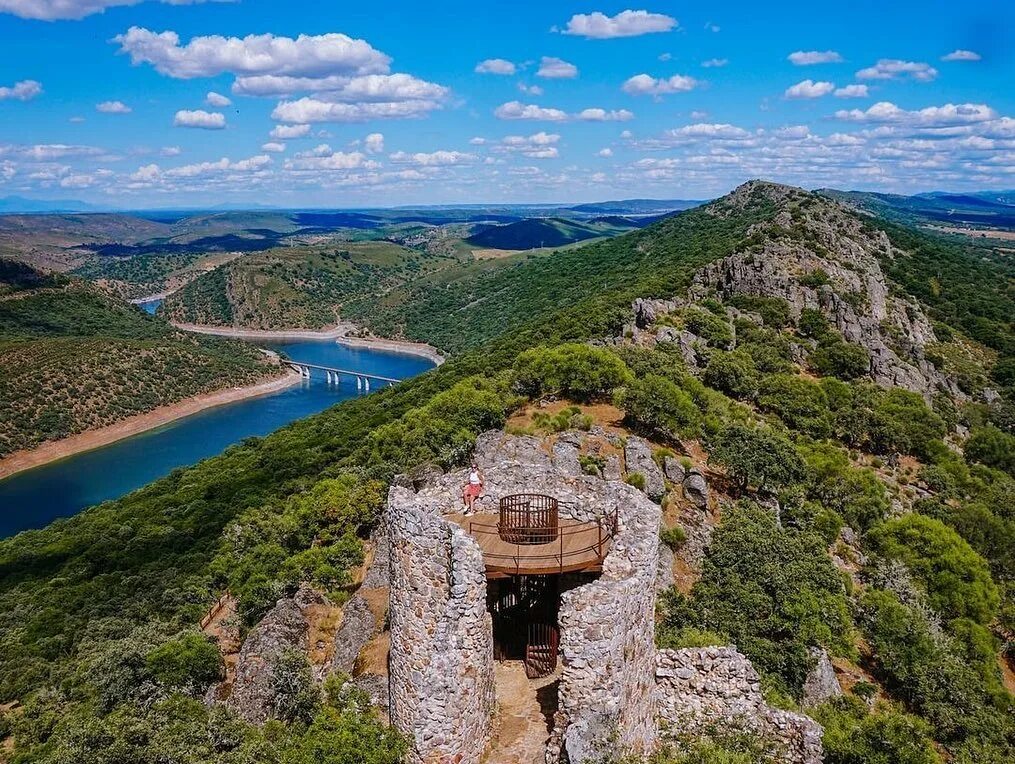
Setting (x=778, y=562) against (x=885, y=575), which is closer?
(x=778, y=562)

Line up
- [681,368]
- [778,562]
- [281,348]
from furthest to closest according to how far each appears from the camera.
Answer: [281,348] → [681,368] → [778,562]

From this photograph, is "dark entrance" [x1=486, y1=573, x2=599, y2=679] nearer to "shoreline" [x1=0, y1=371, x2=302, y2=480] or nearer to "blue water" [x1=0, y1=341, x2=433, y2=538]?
"blue water" [x1=0, y1=341, x2=433, y2=538]

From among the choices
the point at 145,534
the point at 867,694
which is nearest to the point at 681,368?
the point at 867,694

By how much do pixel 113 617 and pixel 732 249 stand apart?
234 feet

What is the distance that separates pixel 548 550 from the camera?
40.5 ft

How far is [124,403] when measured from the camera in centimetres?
11294

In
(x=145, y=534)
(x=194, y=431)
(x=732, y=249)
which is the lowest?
(x=194, y=431)

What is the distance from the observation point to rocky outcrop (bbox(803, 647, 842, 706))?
1994 centimetres

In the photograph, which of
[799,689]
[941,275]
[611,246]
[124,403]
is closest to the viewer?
[799,689]

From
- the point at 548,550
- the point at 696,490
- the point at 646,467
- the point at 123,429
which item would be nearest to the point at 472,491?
the point at 548,550

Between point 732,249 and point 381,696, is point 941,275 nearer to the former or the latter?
point 732,249

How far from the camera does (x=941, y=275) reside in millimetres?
103125

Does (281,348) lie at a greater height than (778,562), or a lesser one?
lesser

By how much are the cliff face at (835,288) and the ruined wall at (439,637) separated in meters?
46.7
